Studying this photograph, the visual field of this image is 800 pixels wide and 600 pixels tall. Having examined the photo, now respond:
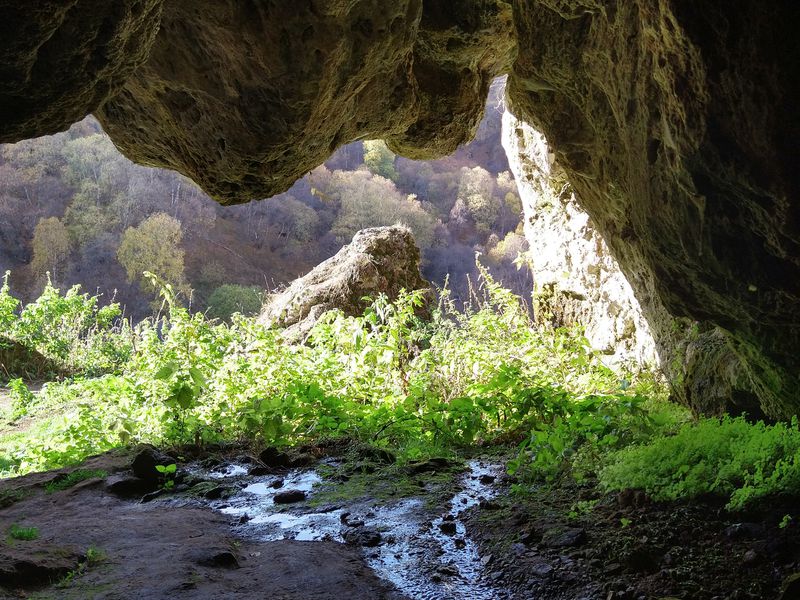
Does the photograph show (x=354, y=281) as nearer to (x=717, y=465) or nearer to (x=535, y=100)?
(x=535, y=100)

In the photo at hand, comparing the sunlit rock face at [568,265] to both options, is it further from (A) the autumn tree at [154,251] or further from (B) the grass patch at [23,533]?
(A) the autumn tree at [154,251]

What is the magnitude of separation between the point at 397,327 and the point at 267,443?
6.64 feet

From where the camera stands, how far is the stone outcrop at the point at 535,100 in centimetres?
266

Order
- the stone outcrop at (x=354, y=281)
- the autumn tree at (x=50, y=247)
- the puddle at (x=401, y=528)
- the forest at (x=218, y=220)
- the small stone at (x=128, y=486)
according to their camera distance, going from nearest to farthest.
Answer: the puddle at (x=401, y=528)
the small stone at (x=128, y=486)
the stone outcrop at (x=354, y=281)
the autumn tree at (x=50, y=247)
the forest at (x=218, y=220)

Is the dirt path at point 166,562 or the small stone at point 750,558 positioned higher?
the dirt path at point 166,562

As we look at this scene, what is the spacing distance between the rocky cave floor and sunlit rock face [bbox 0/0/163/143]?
206 centimetres

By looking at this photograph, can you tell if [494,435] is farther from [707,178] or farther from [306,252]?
[306,252]

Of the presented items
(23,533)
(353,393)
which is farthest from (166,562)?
(353,393)

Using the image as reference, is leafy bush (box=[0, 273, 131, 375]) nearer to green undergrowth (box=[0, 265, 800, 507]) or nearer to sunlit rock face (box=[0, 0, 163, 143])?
green undergrowth (box=[0, 265, 800, 507])

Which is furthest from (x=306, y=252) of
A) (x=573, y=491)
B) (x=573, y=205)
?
(x=573, y=491)

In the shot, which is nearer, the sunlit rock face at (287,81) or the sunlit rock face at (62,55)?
the sunlit rock face at (62,55)

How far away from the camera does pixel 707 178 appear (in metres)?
3.06

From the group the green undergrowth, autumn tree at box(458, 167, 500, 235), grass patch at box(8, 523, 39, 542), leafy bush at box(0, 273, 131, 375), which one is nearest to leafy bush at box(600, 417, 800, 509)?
the green undergrowth

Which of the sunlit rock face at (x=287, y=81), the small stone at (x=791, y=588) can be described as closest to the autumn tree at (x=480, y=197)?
the sunlit rock face at (x=287, y=81)
